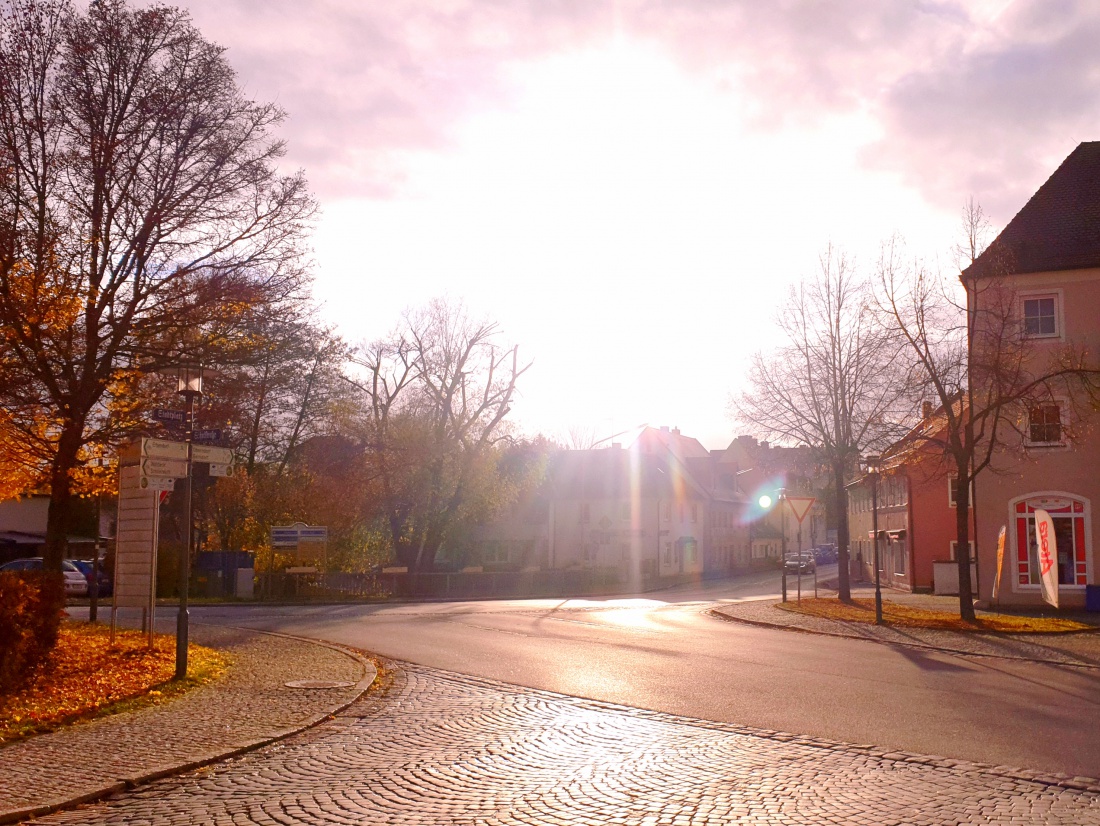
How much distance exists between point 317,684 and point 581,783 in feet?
20.8

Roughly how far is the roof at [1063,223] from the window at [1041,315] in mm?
867

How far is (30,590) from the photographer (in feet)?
39.4

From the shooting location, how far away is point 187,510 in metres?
13.2

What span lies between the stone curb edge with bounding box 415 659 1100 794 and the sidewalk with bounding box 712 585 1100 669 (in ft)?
29.1

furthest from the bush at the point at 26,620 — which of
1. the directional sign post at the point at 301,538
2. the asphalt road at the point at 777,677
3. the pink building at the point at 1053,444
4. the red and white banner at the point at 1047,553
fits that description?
the directional sign post at the point at 301,538

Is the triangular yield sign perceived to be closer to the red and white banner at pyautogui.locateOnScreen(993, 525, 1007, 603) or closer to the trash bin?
the red and white banner at pyautogui.locateOnScreen(993, 525, 1007, 603)

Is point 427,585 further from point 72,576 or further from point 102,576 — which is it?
point 72,576

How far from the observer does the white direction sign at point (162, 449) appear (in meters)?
13.3

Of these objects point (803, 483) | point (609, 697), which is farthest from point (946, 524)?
point (609, 697)

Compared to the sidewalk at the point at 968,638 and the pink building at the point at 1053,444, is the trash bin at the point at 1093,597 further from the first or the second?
the sidewalk at the point at 968,638

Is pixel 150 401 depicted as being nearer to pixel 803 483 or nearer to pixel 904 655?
pixel 904 655

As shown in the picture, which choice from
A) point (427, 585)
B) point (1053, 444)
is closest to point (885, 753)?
point (1053, 444)

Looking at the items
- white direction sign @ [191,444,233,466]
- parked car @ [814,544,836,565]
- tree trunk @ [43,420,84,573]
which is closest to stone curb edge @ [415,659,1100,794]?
white direction sign @ [191,444,233,466]

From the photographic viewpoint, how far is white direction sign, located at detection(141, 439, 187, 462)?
13258mm
